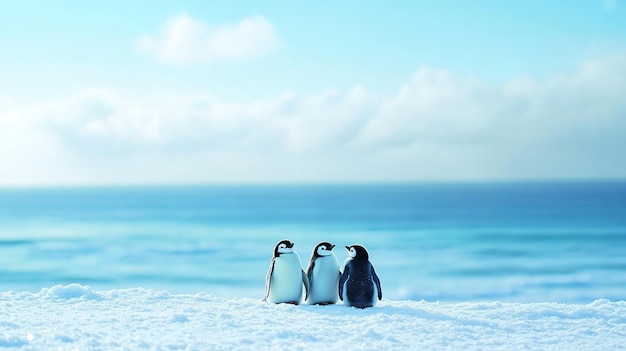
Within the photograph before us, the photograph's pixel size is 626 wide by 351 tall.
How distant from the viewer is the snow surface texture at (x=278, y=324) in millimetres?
4422

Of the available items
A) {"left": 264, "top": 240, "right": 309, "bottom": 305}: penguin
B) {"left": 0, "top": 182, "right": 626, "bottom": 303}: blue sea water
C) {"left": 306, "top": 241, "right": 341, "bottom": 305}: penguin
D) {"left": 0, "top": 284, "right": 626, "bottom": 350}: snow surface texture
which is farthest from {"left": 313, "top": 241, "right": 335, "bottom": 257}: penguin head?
{"left": 0, "top": 182, "right": 626, "bottom": 303}: blue sea water

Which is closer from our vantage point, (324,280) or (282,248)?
(324,280)

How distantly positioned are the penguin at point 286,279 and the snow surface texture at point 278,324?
13cm

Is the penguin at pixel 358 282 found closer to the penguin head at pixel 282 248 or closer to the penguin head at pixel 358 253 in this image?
the penguin head at pixel 358 253

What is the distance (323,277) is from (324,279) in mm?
23

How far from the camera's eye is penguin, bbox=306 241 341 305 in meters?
5.86

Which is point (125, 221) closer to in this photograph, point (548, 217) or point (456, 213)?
point (456, 213)

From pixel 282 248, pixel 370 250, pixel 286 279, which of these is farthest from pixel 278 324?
pixel 370 250

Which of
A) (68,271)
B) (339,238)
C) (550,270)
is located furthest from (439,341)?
(339,238)

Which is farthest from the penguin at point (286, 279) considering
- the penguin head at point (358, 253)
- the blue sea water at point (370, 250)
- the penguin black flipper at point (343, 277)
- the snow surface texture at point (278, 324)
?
the blue sea water at point (370, 250)

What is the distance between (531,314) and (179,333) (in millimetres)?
3031

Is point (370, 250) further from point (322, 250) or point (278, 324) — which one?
point (278, 324)

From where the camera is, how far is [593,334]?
16.6 ft

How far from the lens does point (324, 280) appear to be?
19.2 ft
